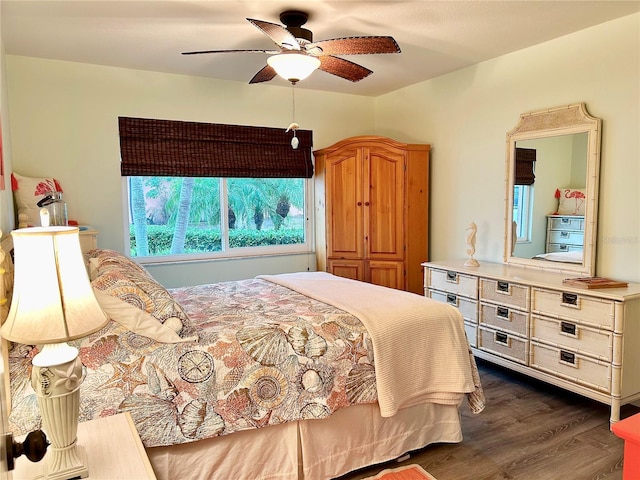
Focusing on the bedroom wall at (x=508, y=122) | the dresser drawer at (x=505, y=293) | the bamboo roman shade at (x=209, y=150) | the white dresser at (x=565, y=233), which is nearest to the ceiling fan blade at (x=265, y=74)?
the bamboo roman shade at (x=209, y=150)

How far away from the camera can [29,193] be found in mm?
3207

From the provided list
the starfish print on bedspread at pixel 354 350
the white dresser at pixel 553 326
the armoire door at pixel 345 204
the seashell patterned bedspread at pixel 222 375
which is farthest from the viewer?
the armoire door at pixel 345 204

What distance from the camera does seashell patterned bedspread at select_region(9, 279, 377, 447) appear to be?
1.79m

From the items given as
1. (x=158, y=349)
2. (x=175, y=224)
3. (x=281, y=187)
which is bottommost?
(x=158, y=349)

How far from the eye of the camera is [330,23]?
2855 millimetres

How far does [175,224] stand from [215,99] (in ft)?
4.05

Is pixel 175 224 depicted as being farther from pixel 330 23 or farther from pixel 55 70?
pixel 330 23

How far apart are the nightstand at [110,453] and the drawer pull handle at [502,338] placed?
2.59 meters

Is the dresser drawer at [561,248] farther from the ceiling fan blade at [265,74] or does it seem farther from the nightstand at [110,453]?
the nightstand at [110,453]

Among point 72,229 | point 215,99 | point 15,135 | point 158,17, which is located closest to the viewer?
point 72,229

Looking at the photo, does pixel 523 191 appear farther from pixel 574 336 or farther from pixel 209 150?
pixel 209 150

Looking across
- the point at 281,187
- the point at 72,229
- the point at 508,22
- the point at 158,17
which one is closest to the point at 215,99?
the point at 281,187

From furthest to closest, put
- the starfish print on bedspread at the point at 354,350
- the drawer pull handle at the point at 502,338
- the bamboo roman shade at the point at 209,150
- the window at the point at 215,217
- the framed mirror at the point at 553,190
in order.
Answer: the window at the point at 215,217, the bamboo roman shade at the point at 209,150, the drawer pull handle at the point at 502,338, the framed mirror at the point at 553,190, the starfish print on bedspread at the point at 354,350

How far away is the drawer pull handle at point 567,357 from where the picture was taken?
279cm
